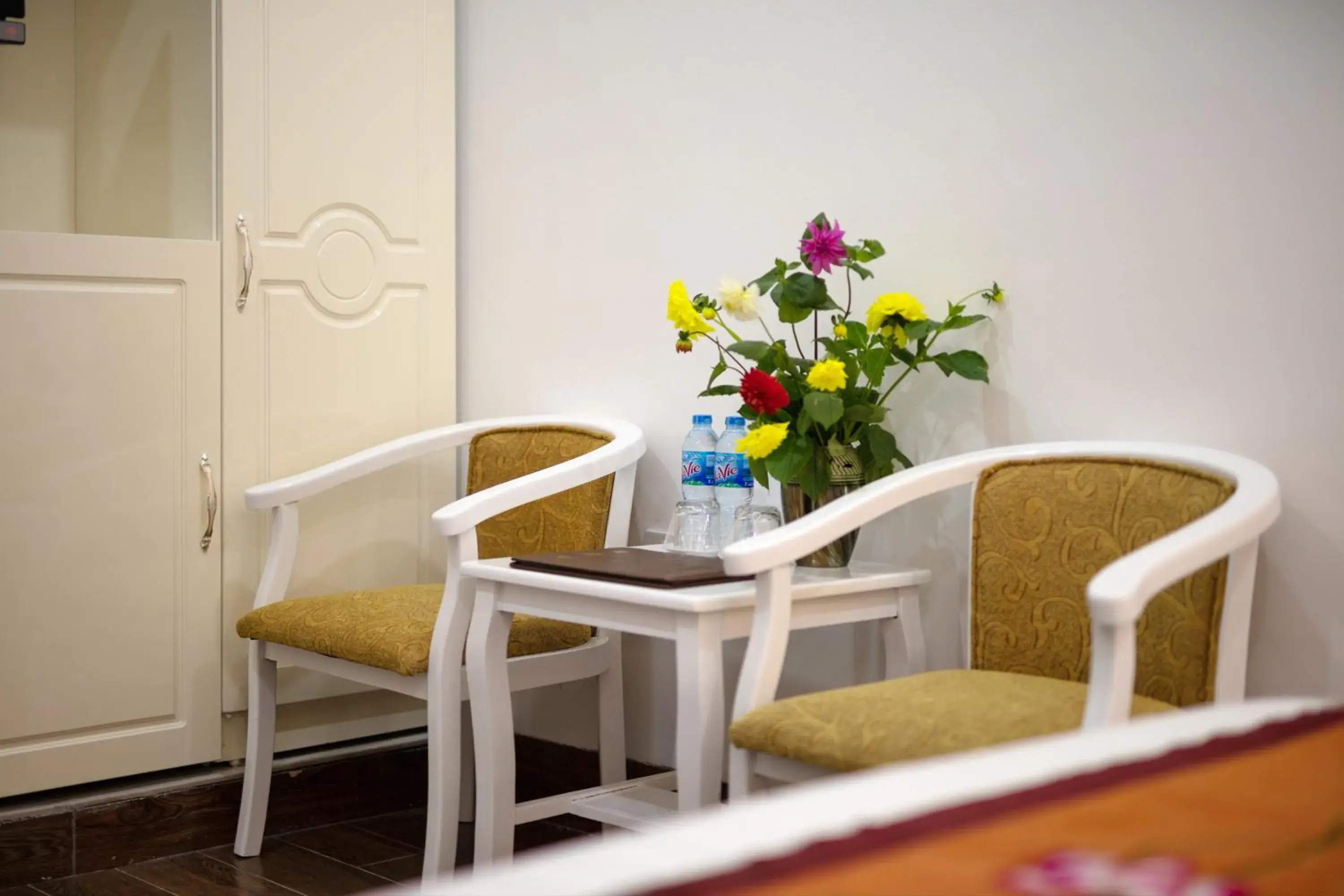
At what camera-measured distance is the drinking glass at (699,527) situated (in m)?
2.39

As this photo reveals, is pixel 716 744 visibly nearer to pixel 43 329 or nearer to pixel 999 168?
pixel 999 168

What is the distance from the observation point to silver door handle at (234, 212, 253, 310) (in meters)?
2.83

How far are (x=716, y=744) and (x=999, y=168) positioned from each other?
3.59ft

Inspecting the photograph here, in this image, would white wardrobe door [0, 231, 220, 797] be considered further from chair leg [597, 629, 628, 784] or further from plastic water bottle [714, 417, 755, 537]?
plastic water bottle [714, 417, 755, 537]

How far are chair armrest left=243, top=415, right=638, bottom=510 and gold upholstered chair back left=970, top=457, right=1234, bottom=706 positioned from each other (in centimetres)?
90

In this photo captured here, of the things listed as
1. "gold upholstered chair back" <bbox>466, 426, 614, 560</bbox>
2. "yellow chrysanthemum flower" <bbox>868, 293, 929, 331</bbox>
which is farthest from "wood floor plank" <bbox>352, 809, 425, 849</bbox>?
"yellow chrysanthemum flower" <bbox>868, 293, 929, 331</bbox>

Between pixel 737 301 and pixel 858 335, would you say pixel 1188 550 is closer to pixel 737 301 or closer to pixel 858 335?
pixel 858 335

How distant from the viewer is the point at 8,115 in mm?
3377

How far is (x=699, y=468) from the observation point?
8.14 feet

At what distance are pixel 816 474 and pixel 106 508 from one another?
1.47 m

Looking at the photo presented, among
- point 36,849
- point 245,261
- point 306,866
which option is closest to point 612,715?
point 306,866

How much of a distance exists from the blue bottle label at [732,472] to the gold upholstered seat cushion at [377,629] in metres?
0.38

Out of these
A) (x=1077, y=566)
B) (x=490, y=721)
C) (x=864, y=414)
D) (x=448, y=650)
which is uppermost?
(x=864, y=414)

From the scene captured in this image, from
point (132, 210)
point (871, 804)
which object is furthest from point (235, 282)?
point (871, 804)
